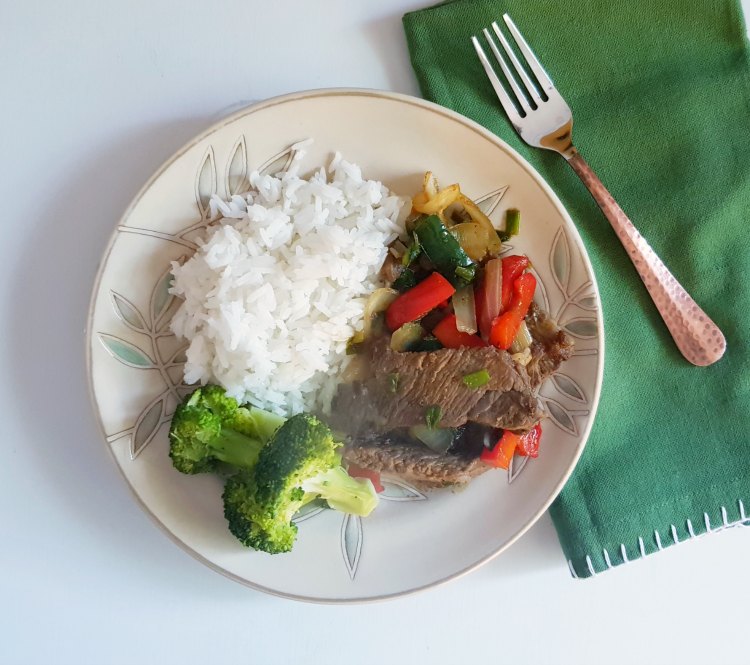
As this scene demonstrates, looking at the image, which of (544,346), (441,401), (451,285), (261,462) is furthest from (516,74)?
(261,462)

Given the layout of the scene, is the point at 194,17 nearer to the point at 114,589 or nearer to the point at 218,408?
the point at 218,408

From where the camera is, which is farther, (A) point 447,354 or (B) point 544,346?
(B) point 544,346

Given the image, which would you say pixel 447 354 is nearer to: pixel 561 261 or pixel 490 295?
pixel 490 295

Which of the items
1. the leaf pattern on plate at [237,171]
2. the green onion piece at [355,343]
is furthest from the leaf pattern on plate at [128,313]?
the green onion piece at [355,343]

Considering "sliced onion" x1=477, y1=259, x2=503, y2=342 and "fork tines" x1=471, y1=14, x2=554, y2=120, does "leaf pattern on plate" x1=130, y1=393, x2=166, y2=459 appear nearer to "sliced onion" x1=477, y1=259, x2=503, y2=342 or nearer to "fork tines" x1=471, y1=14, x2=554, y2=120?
"sliced onion" x1=477, y1=259, x2=503, y2=342

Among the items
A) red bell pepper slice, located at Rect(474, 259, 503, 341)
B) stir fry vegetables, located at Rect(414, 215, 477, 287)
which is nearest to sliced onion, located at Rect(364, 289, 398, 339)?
stir fry vegetables, located at Rect(414, 215, 477, 287)

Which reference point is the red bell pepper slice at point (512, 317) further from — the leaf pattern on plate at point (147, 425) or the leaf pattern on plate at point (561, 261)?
the leaf pattern on plate at point (147, 425)
